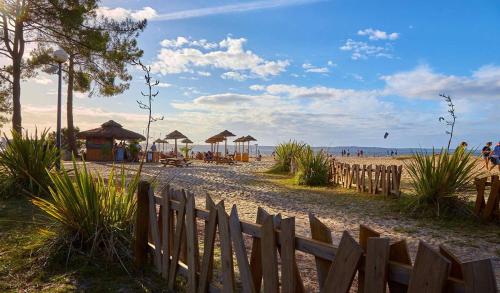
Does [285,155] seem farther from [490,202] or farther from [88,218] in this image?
[88,218]

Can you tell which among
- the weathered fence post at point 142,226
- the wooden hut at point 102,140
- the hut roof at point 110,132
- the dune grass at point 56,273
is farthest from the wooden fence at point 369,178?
the wooden hut at point 102,140

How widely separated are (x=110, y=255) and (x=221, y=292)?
1698mm

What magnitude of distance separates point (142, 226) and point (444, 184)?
601 cm

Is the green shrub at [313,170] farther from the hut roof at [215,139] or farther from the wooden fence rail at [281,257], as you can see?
the hut roof at [215,139]

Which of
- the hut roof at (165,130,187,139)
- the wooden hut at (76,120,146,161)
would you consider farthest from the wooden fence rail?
the hut roof at (165,130,187,139)

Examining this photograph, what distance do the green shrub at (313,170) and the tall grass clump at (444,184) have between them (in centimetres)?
588

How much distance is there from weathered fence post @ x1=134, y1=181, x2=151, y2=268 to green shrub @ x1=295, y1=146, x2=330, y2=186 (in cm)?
1027

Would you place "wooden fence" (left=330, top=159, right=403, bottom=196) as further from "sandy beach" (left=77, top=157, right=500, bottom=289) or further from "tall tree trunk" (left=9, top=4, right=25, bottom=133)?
"tall tree trunk" (left=9, top=4, right=25, bottom=133)

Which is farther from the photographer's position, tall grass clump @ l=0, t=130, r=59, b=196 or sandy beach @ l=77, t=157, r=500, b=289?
tall grass clump @ l=0, t=130, r=59, b=196

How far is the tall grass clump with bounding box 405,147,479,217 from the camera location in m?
7.81

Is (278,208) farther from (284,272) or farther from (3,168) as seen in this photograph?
(284,272)

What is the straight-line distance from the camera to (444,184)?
7.86 m

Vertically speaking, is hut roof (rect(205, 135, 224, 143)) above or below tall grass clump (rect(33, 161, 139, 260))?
above

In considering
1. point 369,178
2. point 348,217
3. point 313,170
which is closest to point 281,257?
point 348,217
